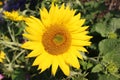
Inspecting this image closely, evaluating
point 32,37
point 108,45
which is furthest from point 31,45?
point 108,45

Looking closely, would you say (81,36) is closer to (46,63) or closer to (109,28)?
(46,63)

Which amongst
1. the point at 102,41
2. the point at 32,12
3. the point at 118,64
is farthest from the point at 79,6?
the point at 118,64

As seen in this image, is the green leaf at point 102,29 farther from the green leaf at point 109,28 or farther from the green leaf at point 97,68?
the green leaf at point 97,68

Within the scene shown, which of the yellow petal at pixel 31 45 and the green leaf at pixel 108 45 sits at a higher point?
the yellow petal at pixel 31 45

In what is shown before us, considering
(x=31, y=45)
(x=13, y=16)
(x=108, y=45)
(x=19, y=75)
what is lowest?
(x=19, y=75)

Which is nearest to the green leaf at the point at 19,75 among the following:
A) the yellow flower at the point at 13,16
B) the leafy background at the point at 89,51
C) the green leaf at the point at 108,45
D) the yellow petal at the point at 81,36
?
the leafy background at the point at 89,51

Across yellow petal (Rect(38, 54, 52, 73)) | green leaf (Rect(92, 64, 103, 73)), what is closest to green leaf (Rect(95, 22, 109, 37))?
green leaf (Rect(92, 64, 103, 73))

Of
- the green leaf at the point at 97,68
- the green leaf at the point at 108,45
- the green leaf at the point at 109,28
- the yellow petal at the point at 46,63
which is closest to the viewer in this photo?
the yellow petal at the point at 46,63
